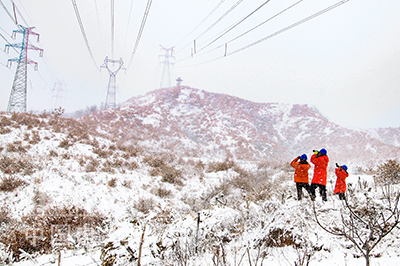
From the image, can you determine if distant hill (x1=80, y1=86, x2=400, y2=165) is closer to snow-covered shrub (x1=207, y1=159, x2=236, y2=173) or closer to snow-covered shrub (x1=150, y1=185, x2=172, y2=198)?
snow-covered shrub (x1=207, y1=159, x2=236, y2=173)

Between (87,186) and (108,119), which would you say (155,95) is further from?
(87,186)

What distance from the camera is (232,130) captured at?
114 feet

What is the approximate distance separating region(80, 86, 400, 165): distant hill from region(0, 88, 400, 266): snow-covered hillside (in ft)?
2.81

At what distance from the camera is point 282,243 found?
4031 mm

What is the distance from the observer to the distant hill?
26.2 m

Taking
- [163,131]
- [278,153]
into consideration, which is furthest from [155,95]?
[278,153]

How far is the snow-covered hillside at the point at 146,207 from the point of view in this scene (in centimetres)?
356

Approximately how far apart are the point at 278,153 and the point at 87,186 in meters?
27.9

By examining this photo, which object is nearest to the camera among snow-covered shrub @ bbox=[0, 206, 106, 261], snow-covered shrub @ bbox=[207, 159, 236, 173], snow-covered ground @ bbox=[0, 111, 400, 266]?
snow-covered ground @ bbox=[0, 111, 400, 266]

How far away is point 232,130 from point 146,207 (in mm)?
27735

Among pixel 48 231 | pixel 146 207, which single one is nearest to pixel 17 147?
pixel 146 207

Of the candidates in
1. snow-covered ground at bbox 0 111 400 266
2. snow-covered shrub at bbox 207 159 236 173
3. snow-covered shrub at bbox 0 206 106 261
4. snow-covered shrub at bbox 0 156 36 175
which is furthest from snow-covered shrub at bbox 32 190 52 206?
snow-covered shrub at bbox 207 159 236 173

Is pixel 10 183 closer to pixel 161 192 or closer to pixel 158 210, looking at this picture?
pixel 158 210

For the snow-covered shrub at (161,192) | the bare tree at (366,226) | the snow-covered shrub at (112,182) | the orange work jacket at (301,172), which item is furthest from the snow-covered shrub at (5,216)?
the orange work jacket at (301,172)
